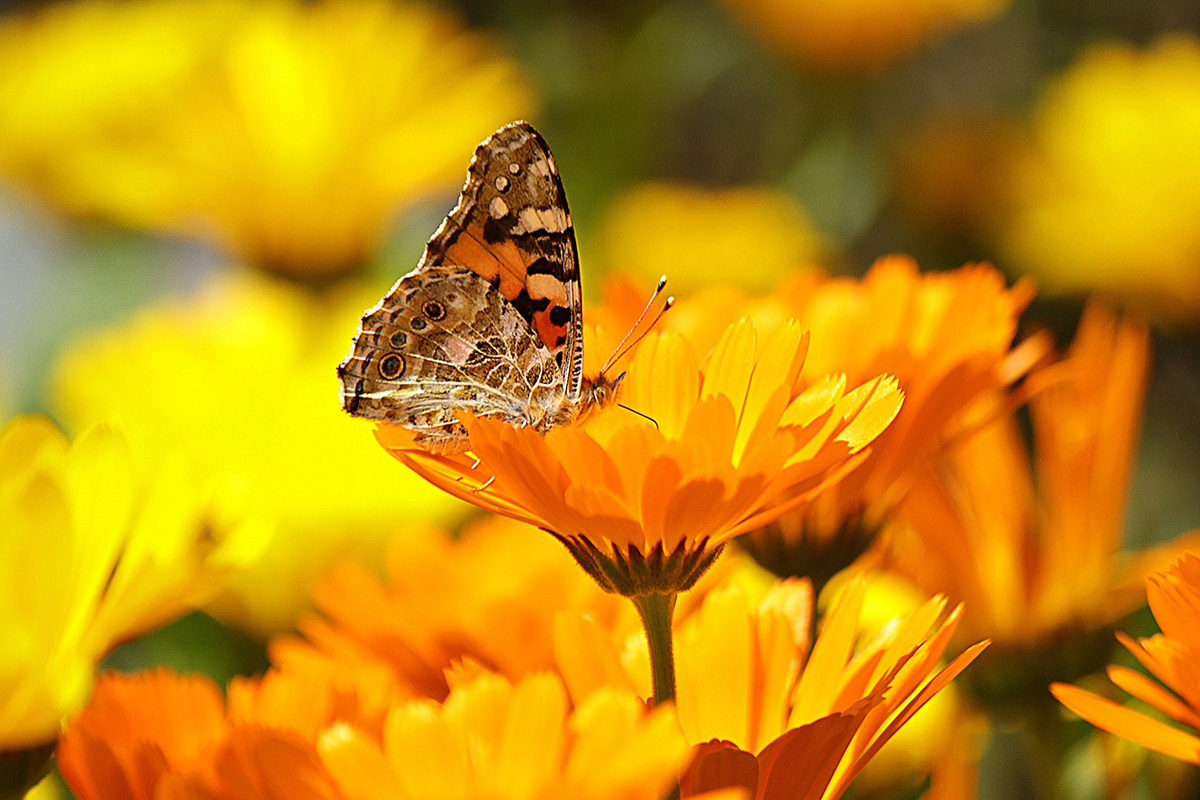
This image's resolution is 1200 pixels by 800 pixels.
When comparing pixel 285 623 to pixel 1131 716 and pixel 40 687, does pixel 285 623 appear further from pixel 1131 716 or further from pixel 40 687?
pixel 1131 716

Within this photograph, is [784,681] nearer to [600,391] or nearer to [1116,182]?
[600,391]

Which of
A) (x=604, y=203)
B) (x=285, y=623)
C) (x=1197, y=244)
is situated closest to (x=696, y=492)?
(x=285, y=623)

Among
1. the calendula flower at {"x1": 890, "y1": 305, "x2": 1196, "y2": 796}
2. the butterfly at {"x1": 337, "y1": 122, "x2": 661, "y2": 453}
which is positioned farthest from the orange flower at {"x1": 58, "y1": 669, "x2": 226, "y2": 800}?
the calendula flower at {"x1": 890, "y1": 305, "x2": 1196, "y2": 796}

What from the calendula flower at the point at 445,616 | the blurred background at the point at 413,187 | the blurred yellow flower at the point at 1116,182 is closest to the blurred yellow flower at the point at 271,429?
the blurred background at the point at 413,187

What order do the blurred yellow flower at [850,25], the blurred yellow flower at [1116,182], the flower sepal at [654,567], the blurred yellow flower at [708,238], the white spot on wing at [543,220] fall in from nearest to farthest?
the flower sepal at [654,567] < the white spot on wing at [543,220] < the blurred yellow flower at [1116,182] < the blurred yellow flower at [708,238] < the blurred yellow flower at [850,25]

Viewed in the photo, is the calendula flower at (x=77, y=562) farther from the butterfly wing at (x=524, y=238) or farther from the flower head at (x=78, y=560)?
the butterfly wing at (x=524, y=238)

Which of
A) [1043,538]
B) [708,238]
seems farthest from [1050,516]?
[708,238]

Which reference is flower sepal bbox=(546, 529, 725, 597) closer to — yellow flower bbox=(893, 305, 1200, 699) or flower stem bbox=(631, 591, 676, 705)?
flower stem bbox=(631, 591, 676, 705)
